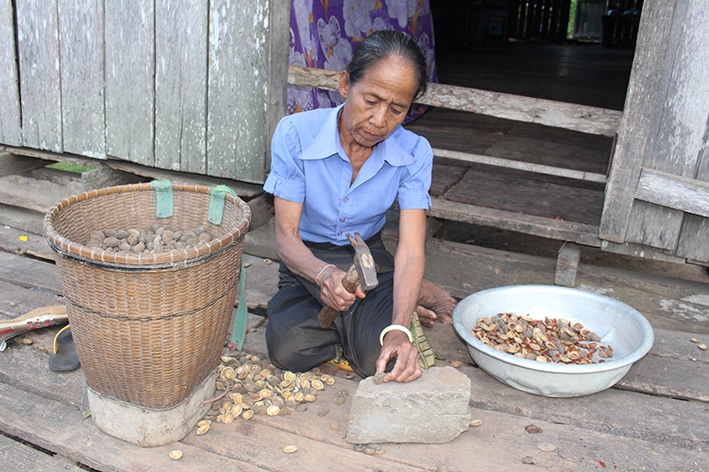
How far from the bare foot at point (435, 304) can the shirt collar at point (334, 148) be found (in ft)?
2.46

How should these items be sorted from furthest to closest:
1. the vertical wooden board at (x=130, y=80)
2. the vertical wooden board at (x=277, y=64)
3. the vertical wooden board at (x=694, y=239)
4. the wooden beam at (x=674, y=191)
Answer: the vertical wooden board at (x=130, y=80)
the vertical wooden board at (x=277, y=64)
the vertical wooden board at (x=694, y=239)
the wooden beam at (x=674, y=191)

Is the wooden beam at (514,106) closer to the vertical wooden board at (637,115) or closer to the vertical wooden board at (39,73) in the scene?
the vertical wooden board at (637,115)

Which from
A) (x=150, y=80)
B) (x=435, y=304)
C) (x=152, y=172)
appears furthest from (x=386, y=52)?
(x=152, y=172)

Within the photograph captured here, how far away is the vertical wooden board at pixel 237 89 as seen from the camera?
3189 mm

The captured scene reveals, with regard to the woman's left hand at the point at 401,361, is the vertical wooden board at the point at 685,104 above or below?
above

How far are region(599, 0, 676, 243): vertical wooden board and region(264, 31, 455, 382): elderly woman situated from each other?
90cm

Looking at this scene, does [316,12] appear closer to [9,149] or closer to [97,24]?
[97,24]

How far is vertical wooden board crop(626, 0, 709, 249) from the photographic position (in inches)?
101

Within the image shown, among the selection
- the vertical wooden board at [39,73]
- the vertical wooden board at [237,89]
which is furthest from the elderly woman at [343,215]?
the vertical wooden board at [39,73]

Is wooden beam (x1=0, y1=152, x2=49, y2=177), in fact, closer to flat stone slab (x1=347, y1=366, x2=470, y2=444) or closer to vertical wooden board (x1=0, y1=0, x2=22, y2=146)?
vertical wooden board (x1=0, y1=0, x2=22, y2=146)

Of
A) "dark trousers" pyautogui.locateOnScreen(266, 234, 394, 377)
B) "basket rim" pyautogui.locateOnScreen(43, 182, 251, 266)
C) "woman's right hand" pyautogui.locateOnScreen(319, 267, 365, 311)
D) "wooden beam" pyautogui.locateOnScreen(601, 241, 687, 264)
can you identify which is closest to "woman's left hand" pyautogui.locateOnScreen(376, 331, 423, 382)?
"woman's right hand" pyautogui.locateOnScreen(319, 267, 365, 311)

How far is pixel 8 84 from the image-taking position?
3867 mm

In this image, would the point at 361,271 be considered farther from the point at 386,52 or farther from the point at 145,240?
the point at 145,240

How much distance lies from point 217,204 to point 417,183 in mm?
772
